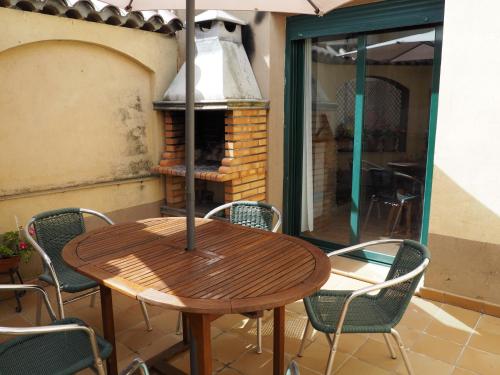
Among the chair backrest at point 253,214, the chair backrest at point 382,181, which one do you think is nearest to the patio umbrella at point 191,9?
the chair backrest at point 253,214

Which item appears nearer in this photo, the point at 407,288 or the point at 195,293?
the point at 195,293

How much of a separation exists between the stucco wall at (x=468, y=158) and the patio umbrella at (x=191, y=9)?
4.01 feet

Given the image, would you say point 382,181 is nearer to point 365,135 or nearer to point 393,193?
point 393,193

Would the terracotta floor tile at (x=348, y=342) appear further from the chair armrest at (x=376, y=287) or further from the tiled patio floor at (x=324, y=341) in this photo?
the chair armrest at (x=376, y=287)

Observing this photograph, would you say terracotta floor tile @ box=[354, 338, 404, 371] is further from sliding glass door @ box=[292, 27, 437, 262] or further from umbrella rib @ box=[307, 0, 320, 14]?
umbrella rib @ box=[307, 0, 320, 14]

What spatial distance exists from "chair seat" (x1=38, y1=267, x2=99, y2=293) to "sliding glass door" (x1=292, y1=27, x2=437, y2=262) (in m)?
2.93

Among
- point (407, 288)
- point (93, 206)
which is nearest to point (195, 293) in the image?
point (407, 288)

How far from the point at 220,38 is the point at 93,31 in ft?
4.38

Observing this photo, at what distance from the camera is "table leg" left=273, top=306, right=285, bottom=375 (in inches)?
99.3

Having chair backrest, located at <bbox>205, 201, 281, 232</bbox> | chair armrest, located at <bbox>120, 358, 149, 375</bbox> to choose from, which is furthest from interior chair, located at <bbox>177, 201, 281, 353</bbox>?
chair armrest, located at <bbox>120, 358, 149, 375</bbox>

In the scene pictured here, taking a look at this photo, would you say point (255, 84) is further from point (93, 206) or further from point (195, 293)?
point (195, 293)

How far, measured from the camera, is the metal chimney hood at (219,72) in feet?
14.5

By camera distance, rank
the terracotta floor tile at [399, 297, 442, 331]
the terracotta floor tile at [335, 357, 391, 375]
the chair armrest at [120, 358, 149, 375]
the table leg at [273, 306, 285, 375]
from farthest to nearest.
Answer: the terracotta floor tile at [399, 297, 442, 331] → the terracotta floor tile at [335, 357, 391, 375] → the table leg at [273, 306, 285, 375] → the chair armrest at [120, 358, 149, 375]

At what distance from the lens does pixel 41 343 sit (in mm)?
2223
